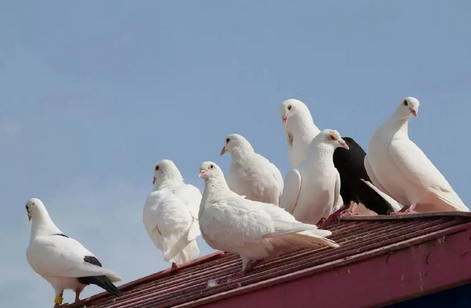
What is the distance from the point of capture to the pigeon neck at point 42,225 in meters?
12.3

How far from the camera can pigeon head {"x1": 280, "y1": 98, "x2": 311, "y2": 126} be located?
12.8 metres

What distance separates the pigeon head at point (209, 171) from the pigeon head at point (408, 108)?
2429mm

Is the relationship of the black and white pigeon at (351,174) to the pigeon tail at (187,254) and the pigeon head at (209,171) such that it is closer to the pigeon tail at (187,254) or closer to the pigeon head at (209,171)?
the pigeon tail at (187,254)

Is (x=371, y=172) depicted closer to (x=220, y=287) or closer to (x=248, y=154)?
(x=248, y=154)

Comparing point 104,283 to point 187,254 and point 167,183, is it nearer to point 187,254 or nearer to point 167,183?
point 187,254

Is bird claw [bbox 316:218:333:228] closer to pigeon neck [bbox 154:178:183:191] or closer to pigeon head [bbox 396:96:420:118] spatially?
pigeon head [bbox 396:96:420:118]

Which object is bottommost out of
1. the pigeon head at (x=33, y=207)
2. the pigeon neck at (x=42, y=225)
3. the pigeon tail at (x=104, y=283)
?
the pigeon tail at (x=104, y=283)

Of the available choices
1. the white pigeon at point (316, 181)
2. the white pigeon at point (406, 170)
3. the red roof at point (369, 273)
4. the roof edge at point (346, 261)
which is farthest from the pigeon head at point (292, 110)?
the roof edge at point (346, 261)

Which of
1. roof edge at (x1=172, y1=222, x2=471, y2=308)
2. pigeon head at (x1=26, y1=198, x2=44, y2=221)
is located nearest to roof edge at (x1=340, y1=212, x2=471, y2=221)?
roof edge at (x1=172, y1=222, x2=471, y2=308)

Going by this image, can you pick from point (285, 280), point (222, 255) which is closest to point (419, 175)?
point (222, 255)

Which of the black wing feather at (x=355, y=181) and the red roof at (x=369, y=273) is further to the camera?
the black wing feather at (x=355, y=181)

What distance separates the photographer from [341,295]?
612cm

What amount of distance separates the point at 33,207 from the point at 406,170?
457 centimetres

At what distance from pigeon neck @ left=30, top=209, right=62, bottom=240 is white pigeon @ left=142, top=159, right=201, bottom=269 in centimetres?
105
